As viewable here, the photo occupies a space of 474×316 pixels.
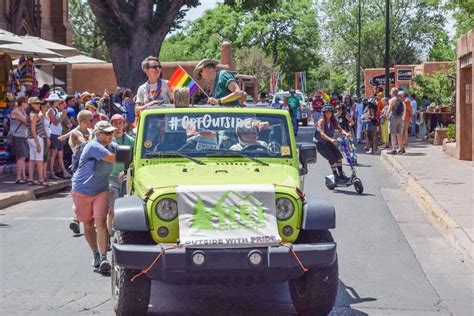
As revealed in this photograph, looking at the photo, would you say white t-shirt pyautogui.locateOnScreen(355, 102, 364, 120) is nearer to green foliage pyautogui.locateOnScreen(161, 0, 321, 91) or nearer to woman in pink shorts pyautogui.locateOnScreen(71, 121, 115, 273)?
woman in pink shorts pyautogui.locateOnScreen(71, 121, 115, 273)

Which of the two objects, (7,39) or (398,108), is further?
(398,108)

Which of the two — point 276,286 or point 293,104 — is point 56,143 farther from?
point 293,104

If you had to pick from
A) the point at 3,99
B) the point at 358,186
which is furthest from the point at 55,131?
the point at 358,186

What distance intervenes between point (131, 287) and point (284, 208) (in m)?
1.39

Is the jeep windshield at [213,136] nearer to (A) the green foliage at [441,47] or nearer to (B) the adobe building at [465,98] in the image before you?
(B) the adobe building at [465,98]

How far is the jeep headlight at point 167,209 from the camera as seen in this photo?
7.17 metres

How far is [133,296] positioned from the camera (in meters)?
7.25

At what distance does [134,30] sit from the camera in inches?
1219

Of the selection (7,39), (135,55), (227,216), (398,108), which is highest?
(135,55)

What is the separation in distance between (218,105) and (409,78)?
104 feet

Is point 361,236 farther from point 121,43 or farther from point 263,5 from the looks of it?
point 263,5

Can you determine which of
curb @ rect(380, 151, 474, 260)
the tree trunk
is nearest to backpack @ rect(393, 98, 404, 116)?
curb @ rect(380, 151, 474, 260)

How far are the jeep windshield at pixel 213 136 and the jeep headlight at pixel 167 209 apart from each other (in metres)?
1.09

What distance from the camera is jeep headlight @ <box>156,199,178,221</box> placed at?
7.17 meters
